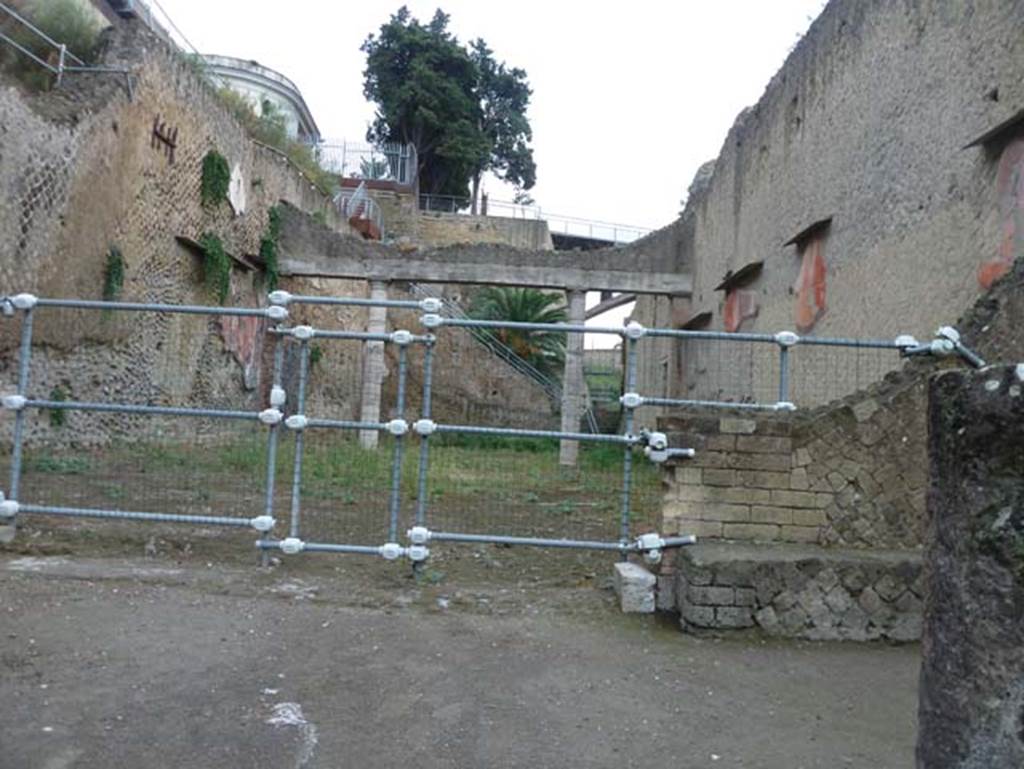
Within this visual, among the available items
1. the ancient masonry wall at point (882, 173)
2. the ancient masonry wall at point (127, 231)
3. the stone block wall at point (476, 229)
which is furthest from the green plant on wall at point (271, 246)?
the stone block wall at point (476, 229)

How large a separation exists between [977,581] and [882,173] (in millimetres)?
8740

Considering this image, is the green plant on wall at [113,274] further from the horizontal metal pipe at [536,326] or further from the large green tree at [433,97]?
the large green tree at [433,97]

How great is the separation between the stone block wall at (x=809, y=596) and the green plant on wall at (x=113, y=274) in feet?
34.7

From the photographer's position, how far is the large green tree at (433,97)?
129 feet

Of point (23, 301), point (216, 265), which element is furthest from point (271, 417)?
point (216, 265)

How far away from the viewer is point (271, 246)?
58.9 ft

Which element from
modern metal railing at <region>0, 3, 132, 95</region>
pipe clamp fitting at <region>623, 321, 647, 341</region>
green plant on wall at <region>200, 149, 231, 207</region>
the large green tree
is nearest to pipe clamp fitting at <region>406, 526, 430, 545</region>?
pipe clamp fitting at <region>623, 321, 647, 341</region>

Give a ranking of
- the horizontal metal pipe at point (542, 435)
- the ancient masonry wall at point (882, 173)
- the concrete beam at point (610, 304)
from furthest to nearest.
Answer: the concrete beam at point (610, 304), the ancient masonry wall at point (882, 173), the horizontal metal pipe at point (542, 435)

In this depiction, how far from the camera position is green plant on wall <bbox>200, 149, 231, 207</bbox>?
1547cm

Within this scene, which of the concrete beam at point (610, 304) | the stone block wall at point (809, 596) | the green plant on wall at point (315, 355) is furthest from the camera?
the concrete beam at point (610, 304)

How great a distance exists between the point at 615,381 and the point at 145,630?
26141mm

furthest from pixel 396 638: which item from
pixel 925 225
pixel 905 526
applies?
pixel 925 225

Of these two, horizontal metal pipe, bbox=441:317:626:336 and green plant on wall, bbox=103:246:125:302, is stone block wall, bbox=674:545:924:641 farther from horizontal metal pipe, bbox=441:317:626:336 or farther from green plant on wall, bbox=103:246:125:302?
green plant on wall, bbox=103:246:125:302

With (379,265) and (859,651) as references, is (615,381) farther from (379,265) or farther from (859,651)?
(859,651)
